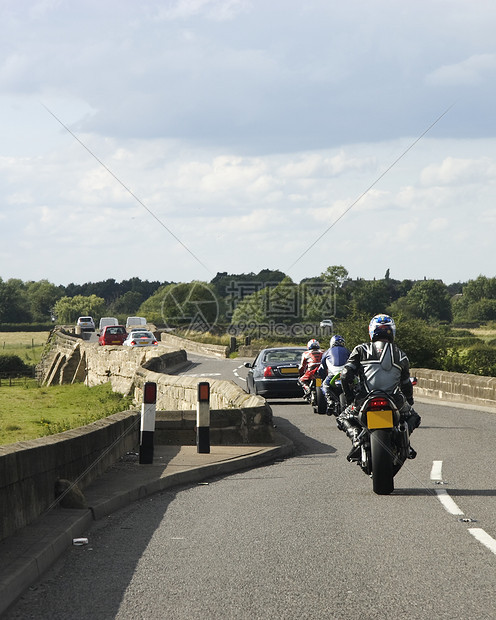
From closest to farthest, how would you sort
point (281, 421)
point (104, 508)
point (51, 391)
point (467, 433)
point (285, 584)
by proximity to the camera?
point (285, 584) → point (104, 508) → point (467, 433) → point (281, 421) → point (51, 391)

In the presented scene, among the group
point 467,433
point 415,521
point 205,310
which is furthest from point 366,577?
point 205,310

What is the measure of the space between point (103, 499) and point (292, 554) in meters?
2.77

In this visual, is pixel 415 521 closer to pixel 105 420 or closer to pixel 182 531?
pixel 182 531

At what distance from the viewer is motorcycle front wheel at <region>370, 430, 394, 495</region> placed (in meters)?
8.86

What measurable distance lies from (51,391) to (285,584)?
49300 millimetres

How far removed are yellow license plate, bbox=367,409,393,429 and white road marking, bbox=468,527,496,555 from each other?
1843mm

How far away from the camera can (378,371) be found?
30.9ft

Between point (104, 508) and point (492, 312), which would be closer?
point (104, 508)

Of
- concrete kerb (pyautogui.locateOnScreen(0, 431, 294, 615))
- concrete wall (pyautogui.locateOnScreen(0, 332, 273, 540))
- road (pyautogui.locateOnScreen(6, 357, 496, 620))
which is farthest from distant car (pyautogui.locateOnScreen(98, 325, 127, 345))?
road (pyautogui.locateOnScreen(6, 357, 496, 620))

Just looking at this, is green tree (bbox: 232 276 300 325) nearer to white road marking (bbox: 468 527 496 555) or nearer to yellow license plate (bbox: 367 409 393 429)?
yellow license plate (bbox: 367 409 393 429)

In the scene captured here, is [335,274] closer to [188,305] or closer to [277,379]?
[188,305]

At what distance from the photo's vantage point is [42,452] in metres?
7.82

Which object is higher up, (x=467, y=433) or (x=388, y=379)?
(x=388, y=379)

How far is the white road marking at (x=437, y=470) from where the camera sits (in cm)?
1027
